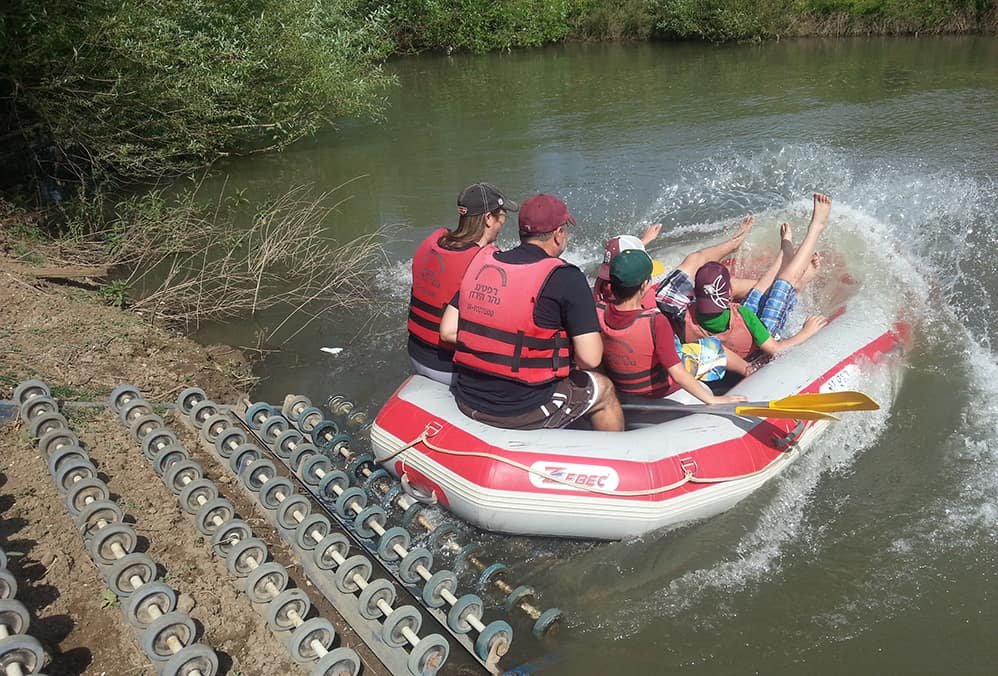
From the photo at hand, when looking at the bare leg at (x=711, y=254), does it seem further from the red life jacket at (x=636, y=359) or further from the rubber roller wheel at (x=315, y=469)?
the rubber roller wheel at (x=315, y=469)

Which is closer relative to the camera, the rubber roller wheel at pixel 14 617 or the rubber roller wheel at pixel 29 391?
the rubber roller wheel at pixel 14 617

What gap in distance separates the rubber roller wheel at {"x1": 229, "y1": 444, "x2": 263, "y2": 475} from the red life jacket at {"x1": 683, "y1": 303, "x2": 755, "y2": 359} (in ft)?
7.59

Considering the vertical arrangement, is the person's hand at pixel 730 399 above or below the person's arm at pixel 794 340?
above

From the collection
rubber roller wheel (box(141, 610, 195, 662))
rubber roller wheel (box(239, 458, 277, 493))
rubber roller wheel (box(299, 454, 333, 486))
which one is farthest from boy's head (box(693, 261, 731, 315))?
rubber roller wheel (box(141, 610, 195, 662))

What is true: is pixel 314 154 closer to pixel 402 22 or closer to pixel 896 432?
pixel 896 432

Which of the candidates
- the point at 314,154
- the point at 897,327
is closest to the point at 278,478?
the point at 897,327

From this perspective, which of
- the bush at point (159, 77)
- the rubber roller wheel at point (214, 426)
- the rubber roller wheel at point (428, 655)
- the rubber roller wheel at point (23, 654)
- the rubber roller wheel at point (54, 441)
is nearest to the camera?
the rubber roller wheel at point (23, 654)

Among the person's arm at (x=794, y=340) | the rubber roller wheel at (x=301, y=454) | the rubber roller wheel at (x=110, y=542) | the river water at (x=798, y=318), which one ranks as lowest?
the river water at (x=798, y=318)

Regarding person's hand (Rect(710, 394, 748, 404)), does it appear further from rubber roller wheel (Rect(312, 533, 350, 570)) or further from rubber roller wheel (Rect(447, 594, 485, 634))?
rubber roller wheel (Rect(312, 533, 350, 570))

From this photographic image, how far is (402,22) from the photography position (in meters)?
21.1

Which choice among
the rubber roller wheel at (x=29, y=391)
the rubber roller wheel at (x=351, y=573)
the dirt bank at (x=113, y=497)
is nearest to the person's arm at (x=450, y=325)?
the rubber roller wheel at (x=351, y=573)

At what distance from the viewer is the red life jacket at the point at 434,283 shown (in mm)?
3830

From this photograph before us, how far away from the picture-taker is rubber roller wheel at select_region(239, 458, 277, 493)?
12.2 feet

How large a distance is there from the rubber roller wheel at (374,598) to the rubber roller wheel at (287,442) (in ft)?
3.99
